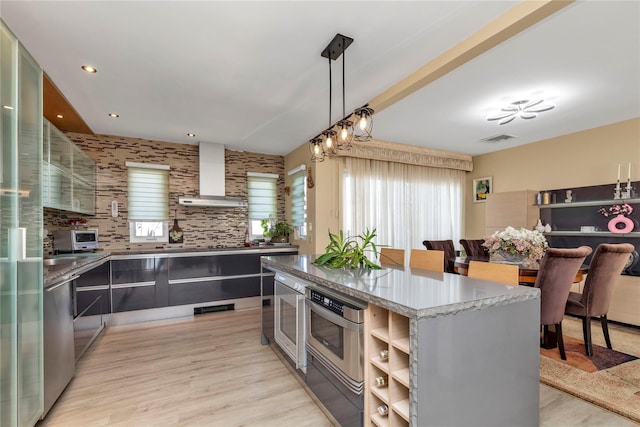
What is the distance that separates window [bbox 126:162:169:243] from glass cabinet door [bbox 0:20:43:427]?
266 centimetres

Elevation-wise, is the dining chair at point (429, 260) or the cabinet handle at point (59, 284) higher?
the dining chair at point (429, 260)

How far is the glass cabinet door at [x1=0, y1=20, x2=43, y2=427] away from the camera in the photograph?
154cm

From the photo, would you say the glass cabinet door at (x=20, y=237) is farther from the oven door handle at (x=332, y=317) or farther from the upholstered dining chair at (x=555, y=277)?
the upholstered dining chair at (x=555, y=277)

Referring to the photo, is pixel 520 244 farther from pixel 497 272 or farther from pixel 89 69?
pixel 89 69

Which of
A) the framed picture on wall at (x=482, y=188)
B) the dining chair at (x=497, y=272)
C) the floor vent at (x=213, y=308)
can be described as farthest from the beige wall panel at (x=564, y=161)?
the floor vent at (x=213, y=308)

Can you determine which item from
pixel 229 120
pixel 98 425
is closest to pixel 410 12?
pixel 229 120

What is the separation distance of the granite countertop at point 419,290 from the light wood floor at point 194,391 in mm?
943

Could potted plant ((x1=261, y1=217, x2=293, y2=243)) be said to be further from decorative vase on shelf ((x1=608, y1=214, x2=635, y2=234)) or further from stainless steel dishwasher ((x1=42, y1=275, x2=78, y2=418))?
decorative vase on shelf ((x1=608, y1=214, x2=635, y2=234))

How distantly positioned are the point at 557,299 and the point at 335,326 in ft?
6.87

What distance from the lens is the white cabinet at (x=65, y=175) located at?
9.21ft

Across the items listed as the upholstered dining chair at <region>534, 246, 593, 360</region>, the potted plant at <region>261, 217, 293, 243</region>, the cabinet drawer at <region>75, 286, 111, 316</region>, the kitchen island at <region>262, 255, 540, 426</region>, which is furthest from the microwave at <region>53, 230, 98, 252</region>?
the upholstered dining chair at <region>534, 246, 593, 360</region>

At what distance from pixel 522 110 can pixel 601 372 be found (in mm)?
2622

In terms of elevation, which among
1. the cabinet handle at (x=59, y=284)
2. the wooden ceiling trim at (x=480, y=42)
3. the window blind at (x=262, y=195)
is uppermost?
the wooden ceiling trim at (x=480, y=42)

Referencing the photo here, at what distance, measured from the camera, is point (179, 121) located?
3.70 m
